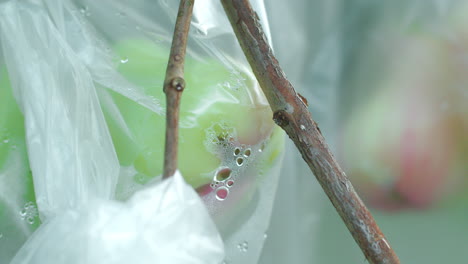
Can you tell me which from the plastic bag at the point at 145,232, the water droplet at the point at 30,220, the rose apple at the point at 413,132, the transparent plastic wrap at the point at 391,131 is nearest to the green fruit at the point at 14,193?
the water droplet at the point at 30,220

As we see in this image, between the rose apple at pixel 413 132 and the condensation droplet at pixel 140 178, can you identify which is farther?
the rose apple at pixel 413 132

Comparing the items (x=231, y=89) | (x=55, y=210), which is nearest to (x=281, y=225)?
(x=231, y=89)

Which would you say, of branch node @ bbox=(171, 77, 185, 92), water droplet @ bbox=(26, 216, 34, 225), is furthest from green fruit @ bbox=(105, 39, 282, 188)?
branch node @ bbox=(171, 77, 185, 92)

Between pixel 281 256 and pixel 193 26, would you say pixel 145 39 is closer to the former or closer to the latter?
pixel 193 26

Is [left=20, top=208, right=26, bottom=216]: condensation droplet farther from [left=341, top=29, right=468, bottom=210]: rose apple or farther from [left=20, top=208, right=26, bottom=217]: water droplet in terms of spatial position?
[left=341, top=29, right=468, bottom=210]: rose apple

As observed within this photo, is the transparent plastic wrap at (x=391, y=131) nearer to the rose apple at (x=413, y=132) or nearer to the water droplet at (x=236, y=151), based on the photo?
the rose apple at (x=413, y=132)

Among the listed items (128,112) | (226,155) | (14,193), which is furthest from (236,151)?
(14,193)
